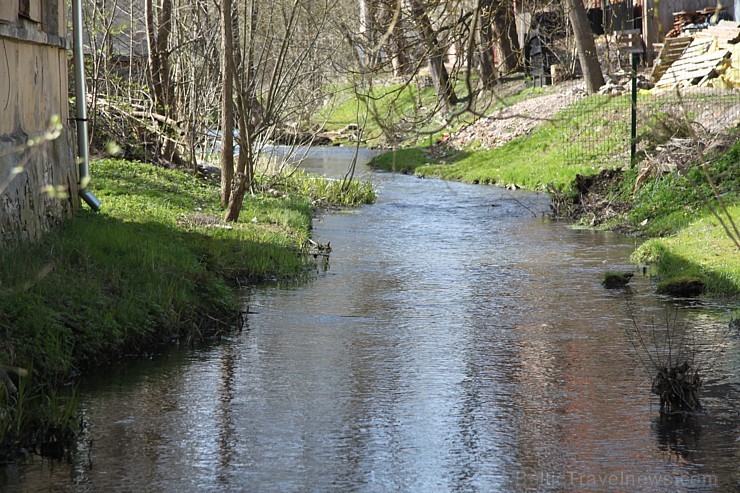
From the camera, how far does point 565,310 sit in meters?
11.9

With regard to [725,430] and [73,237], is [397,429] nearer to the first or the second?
[725,430]

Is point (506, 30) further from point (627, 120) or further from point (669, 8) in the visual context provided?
point (669, 8)

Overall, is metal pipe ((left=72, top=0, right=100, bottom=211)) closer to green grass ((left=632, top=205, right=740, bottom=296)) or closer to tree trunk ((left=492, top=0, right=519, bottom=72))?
tree trunk ((left=492, top=0, right=519, bottom=72))

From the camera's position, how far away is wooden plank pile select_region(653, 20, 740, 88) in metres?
27.4

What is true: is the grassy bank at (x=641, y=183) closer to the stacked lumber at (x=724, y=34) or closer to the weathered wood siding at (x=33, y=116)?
the stacked lumber at (x=724, y=34)

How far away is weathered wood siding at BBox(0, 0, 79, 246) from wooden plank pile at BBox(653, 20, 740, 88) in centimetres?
1762

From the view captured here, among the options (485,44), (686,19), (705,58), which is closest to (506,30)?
(485,44)

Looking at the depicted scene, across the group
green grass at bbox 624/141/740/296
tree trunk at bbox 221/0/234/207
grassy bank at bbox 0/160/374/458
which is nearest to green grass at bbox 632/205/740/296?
green grass at bbox 624/141/740/296

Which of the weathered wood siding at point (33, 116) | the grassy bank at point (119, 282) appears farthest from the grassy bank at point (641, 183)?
the weathered wood siding at point (33, 116)

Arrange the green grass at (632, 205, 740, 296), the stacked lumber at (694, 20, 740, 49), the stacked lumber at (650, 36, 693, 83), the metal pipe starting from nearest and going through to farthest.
Answer: the green grass at (632, 205, 740, 296) → the metal pipe → the stacked lumber at (694, 20, 740, 49) → the stacked lumber at (650, 36, 693, 83)

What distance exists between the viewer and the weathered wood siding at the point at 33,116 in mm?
10531

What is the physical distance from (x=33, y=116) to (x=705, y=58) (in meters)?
21.2

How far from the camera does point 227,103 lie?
16.1 meters

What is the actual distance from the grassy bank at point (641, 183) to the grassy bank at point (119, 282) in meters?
2.72
